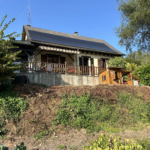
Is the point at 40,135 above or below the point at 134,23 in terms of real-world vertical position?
below

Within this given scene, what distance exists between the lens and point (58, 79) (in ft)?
34.3

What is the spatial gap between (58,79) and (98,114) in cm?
451

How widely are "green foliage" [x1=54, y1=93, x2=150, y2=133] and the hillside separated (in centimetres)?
15

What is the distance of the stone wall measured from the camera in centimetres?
963

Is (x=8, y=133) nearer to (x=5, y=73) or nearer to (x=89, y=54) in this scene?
(x=5, y=73)

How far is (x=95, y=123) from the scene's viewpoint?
6.51 meters

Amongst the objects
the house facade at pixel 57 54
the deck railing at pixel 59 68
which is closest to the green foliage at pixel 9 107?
the deck railing at pixel 59 68

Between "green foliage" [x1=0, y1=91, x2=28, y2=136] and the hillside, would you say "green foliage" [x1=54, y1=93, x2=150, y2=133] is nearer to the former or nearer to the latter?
the hillside

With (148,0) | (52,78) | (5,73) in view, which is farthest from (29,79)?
(148,0)

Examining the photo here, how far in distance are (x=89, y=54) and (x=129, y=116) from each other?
9010 mm

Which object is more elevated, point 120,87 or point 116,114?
point 120,87

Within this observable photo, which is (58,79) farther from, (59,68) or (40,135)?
(40,135)

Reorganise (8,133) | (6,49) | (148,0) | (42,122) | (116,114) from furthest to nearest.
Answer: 1. (148,0)
2. (116,114)
3. (6,49)
4. (42,122)
5. (8,133)

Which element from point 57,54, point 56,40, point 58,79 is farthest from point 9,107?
point 56,40
